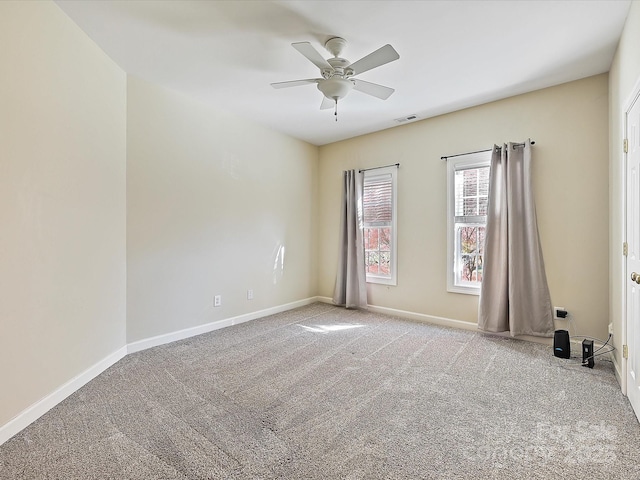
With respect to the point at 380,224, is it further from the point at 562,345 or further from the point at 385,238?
the point at 562,345

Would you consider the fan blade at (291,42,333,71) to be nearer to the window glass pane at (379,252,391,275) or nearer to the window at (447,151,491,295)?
the window at (447,151,491,295)

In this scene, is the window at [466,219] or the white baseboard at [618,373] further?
the window at [466,219]

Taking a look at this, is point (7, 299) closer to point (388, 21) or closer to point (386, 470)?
point (386, 470)

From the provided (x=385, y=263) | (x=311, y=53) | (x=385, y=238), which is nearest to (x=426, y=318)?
(x=385, y=263)

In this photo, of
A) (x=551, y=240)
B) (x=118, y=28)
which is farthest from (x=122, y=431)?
(x=551, y=240)

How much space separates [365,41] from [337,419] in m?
2.73

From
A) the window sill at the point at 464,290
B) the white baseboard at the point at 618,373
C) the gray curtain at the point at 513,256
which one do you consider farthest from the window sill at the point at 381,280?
the white baseboard at the point at 618,373

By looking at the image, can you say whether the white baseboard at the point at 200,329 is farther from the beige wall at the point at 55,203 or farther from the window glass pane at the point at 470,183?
the window glass pane at the point at 470,183

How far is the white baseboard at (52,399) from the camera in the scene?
5.65ft

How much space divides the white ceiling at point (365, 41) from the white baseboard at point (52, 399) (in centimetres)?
258

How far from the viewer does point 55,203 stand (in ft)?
6.85

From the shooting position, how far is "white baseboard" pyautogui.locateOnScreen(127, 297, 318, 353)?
3011 millimetres

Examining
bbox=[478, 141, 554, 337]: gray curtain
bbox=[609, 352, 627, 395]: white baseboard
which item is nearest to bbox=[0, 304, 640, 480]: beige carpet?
bbox=[609, 352, 627, 395]: white baseboard

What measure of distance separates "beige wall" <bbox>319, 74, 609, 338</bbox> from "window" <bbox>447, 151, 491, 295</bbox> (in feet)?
0.32
